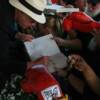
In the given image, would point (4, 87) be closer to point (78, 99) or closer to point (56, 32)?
point (78, 99)

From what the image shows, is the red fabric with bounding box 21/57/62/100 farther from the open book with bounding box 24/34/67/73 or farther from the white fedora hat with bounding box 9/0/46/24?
the white fedora hat with bounding box 9/0/46/24

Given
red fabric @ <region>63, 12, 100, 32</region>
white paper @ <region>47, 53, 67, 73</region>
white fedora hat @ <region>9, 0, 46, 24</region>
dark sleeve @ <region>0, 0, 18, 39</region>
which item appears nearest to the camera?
dark sleeve @ <region>0, 0, 18, 39</region>

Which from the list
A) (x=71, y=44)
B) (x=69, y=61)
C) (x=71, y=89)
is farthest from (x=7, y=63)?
(x=71, y=44)

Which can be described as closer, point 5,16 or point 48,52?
point 5,16

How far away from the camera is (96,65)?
2.32 meters

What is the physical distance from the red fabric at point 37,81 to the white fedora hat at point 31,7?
1.03 feet

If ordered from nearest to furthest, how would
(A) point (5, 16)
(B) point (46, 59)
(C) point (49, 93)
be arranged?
1. (A) point (5, 16)
2. (C) point (49, 93)
3. (B) point (46, 59)

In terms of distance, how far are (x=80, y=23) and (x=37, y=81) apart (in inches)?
47.0

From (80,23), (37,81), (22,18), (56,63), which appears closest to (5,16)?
(22,18)

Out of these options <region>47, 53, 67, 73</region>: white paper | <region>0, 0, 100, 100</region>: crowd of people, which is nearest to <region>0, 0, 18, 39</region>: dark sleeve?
<region>0, 0, 100, 100</region>: crowd of people

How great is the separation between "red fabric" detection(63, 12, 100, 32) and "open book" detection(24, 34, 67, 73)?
0.53 meters

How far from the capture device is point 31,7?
83.9 inches

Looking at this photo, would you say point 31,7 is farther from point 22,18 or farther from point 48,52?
point 48,52

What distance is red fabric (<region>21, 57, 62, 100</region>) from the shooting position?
212 centimetres
